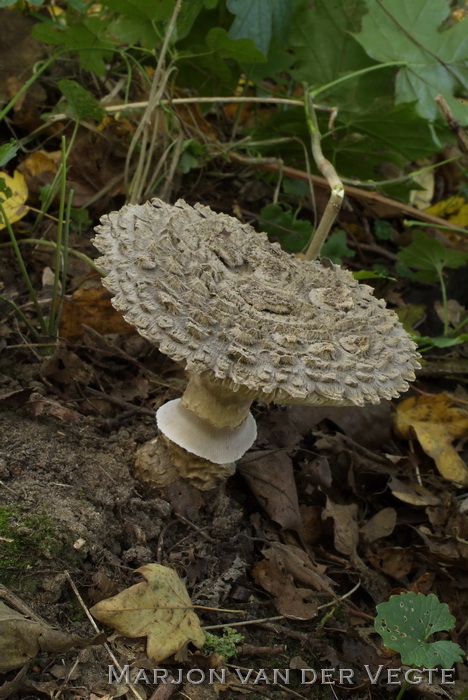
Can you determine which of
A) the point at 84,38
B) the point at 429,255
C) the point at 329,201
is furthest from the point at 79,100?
the point at 429,255

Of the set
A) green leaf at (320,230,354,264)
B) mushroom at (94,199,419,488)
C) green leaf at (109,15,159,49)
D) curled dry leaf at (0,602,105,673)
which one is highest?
green leaf at (109,15,159,49)

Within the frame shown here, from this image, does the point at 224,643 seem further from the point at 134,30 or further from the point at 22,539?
the point at 134,30

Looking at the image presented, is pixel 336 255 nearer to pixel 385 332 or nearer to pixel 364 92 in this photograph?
pixel 364 92

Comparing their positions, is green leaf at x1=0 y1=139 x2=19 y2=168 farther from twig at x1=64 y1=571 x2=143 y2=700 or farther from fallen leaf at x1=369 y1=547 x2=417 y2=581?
fallen leaf at x1=369 y1=547 x2=417 y2=581

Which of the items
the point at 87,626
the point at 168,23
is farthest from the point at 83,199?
the point at 87,626

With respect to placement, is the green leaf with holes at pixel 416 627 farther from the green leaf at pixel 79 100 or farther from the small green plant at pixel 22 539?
the green leaf at pixel 79 100

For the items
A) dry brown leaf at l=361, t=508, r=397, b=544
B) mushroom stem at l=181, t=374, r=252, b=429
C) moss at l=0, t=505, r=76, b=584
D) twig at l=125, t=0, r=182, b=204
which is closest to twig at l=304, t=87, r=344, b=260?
twig at l=125, t=0, r=182, b=204
